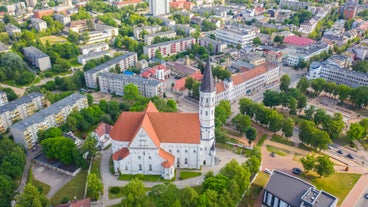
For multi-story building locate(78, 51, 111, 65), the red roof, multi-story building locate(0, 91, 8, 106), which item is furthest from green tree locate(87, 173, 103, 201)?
the red roof

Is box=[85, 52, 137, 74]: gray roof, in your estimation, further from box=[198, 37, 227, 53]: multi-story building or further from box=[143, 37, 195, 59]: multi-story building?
box=[198, 37, 227, 53]: multi-story building

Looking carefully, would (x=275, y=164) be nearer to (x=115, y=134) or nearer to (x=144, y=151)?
(x=144, y=151)

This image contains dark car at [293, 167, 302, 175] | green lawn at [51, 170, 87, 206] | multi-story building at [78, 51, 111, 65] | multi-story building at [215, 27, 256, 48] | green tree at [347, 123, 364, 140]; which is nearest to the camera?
green lawn at [51, 170, 87, 206]

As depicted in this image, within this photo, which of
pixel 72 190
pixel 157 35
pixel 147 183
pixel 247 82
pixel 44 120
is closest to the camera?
pixel 72 190

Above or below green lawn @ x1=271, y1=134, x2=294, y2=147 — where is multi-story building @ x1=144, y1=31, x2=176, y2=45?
above

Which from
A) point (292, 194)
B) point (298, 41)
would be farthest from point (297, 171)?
point (298, 41)

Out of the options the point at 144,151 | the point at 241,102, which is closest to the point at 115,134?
the point at 144,151

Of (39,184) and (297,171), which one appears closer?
(39,184)

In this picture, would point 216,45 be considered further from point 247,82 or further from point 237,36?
point 247,82
